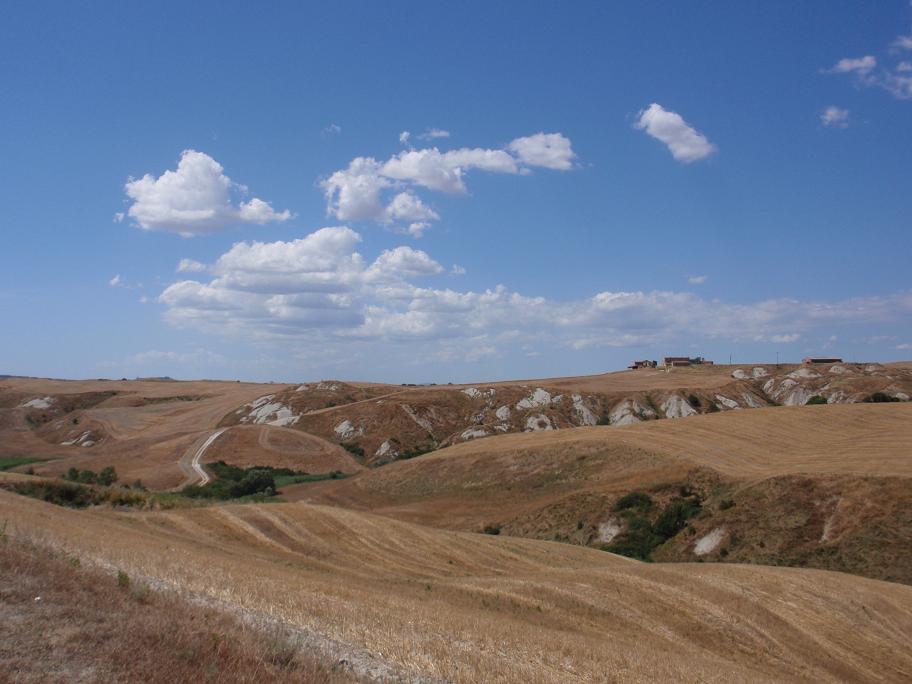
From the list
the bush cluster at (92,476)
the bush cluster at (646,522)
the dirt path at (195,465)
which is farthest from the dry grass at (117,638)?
the dirt path at (195,465)

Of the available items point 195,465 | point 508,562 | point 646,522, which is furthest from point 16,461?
point 508,562

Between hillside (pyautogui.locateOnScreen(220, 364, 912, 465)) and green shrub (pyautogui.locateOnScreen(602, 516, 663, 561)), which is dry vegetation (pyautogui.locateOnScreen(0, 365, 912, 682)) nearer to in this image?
green shrub (pyautogui.locateOnScreen(602, 516, 663, 561))

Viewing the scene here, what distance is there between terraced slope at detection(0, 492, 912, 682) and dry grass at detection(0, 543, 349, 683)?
1.98 m

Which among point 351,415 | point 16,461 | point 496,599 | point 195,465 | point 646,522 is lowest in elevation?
point 646,522

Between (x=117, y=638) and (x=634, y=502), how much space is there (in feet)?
163

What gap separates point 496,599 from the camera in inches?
831

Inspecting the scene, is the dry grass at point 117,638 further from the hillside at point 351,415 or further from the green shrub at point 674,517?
the hillside at point 351,415

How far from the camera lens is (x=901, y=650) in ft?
77.7

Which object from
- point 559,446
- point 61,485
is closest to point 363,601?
point 61,485

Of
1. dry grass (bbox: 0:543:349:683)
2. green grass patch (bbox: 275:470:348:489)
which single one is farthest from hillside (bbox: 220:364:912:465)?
dry grass (bbox: 0:543:349:683)

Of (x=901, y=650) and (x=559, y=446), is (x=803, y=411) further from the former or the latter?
(x=901, y=650)

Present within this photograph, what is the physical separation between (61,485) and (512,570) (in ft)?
86.5

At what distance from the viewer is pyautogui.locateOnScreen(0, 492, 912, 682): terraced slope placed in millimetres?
12734

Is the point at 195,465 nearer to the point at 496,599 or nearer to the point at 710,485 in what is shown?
the point at 710,485
